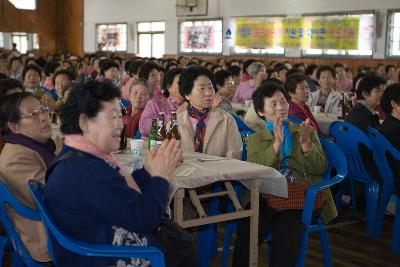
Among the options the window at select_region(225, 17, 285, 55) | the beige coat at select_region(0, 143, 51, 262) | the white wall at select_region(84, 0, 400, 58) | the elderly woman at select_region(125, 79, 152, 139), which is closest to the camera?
the beige coat at select_region(0, 143, 51, 262)

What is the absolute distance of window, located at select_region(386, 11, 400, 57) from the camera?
12.2 metres

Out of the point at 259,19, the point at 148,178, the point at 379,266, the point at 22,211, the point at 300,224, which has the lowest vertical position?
the point at 379,266

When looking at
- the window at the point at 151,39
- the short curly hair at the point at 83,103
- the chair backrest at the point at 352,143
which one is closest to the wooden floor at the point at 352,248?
the chair backrest at the point at 352,143

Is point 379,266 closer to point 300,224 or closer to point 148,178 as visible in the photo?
point 300,224

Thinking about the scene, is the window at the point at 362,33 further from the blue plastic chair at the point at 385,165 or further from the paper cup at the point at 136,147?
the paper cup at the point at 136,147

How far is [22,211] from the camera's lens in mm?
2191

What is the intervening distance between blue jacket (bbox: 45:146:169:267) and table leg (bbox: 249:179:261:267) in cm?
96

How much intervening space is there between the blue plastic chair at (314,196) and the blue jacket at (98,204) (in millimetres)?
1150

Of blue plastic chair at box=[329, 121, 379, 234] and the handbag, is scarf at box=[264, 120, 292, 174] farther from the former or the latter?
blue plastic chair at box=[329, 121, 379, 234]

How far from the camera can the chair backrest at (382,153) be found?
365 cm

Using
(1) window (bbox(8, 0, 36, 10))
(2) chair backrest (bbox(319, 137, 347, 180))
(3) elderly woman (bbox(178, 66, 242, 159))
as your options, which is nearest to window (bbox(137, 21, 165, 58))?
(1) window (bbox(8, 0, 36, 10))

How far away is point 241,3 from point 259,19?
0.88m

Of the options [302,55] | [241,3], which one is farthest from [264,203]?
[241,3]

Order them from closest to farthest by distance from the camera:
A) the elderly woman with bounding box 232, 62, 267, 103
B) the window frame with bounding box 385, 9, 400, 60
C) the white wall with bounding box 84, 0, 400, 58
→ the elderly woman with bounding box 232, 62, 267, 103, the window frame with bounding box 385, 9, 400, 60, the white wall with bounding box 84, 0, 400, 58
